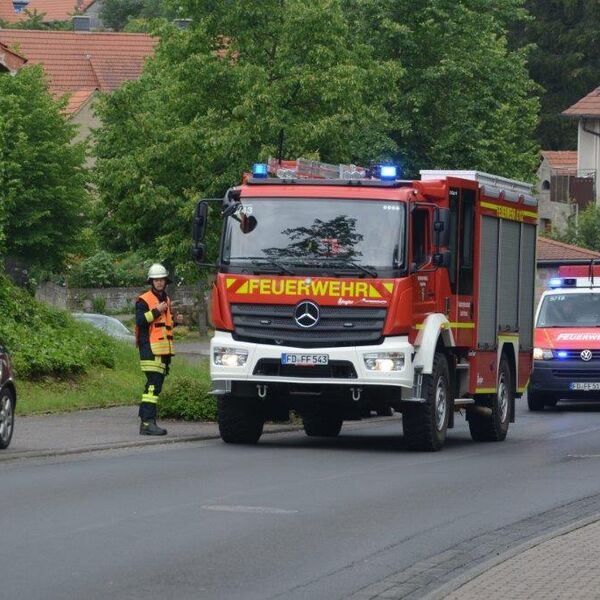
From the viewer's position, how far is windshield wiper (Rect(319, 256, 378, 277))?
18.5 m

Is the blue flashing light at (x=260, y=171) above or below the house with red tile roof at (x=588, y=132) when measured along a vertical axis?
below

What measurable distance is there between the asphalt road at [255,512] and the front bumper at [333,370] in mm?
764

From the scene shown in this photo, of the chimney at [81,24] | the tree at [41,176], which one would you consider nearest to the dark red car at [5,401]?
the tree at [41,176]

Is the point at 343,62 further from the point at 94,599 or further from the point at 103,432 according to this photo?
the point at 94,599

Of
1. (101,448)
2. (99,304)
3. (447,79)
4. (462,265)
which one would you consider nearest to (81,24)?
(99,304)

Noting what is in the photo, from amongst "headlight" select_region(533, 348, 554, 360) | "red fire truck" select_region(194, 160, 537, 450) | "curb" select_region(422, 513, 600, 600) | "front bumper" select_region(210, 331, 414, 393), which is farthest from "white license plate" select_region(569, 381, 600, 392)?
"curb" select_region(422, 513, 600, 600)

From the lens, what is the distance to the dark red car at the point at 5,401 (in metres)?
17.3

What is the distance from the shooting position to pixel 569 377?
97.1 feet

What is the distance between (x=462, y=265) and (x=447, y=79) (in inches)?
1384

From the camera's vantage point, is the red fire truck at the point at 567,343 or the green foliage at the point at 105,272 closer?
the red fire truck at the point at 567,343

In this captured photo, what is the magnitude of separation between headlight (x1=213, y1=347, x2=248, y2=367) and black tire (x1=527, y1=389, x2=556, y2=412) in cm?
1172

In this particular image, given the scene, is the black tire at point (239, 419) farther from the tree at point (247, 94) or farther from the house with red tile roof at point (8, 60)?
the tree at point (247, 94)

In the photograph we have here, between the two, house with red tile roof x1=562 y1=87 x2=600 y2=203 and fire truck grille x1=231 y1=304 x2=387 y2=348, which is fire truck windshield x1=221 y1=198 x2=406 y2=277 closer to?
fire truck grille x1=231 y1=304 x2=387 y2=348

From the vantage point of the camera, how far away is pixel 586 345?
97.8ft
